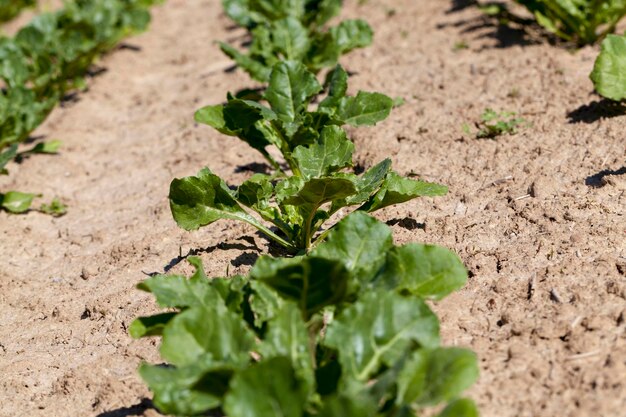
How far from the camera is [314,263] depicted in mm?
2551

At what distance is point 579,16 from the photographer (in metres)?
5.43

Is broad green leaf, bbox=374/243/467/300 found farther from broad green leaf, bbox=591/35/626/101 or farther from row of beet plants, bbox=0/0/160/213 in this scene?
row of beet plants, bbox=0/0/160/213

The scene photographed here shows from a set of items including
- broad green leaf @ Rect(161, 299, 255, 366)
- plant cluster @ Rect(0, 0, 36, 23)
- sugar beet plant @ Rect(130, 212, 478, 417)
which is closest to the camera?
sugar beet plant @ Rect(130, 212, 478, 417)

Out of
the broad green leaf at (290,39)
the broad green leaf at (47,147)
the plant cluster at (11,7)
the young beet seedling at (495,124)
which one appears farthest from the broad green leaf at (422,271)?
the plant cluster at (11,7)

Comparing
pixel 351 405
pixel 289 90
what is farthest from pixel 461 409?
pixel 289 90

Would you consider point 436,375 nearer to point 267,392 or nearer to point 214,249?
point 267,392

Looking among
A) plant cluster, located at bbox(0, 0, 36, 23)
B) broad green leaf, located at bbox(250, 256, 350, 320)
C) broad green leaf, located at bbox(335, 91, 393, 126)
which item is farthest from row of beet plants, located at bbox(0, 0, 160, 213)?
broad green leaf, located at bbox(250, 256, 350, 320)

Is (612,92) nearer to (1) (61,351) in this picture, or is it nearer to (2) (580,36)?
(2) (580,36)

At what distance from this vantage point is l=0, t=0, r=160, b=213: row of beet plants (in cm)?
545

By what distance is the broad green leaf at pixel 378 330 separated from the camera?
2.46 m

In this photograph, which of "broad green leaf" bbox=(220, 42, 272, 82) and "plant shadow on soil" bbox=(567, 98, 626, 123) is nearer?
"plant shadow on soil" bbox=(567, 98, 626, 123)

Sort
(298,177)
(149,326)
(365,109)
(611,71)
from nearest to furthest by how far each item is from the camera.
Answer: (149,326) → (298,177) → (365,109) → (611,71)

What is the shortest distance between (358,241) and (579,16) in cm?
338

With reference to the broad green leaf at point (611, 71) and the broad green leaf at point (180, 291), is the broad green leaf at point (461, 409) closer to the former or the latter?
the broad green leaf at point (180, 291)
